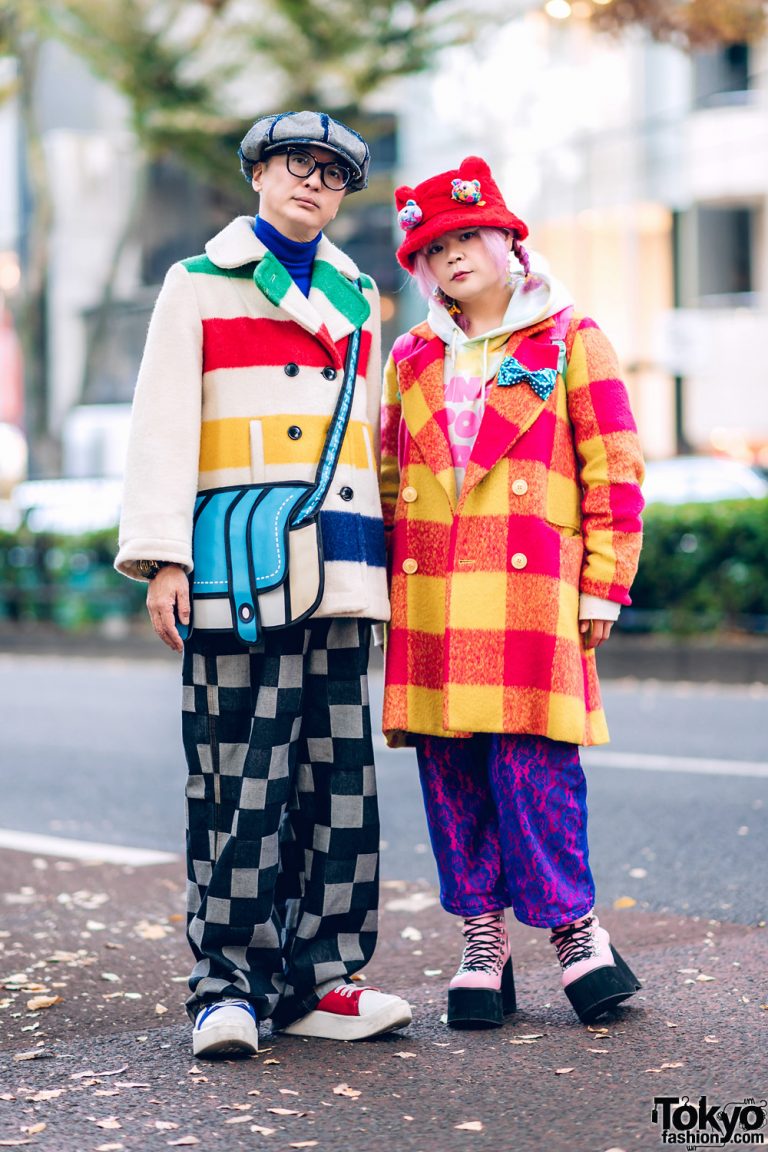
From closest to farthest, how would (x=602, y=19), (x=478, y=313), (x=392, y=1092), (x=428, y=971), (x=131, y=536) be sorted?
(x=392, y=1092)
(x=131, y=536)
(x=478, y=313)
(x=428, y=971)
(x=602, y=19)

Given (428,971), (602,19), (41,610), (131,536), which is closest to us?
(131,536)

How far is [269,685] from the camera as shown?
3605 millimetres

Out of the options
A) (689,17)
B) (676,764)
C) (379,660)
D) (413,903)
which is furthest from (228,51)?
(413,903)

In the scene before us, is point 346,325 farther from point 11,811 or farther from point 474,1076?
point 11,811

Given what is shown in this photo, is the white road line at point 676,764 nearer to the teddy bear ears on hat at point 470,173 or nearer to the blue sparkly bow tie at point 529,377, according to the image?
the blue sparkly bow tie at point 529,377

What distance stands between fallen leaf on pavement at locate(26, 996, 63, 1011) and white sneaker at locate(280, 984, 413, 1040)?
71cm

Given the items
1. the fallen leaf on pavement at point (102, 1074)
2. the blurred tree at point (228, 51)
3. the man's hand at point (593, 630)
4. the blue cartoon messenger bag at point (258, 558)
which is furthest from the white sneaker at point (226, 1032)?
the blurred tree at point (228, 51)

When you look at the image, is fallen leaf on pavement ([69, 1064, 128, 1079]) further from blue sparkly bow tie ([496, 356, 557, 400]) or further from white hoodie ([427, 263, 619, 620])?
blue sparkly bow tie ([496, 356, 557, 400])

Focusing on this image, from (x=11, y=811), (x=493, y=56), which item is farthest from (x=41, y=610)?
(x=493, y=56)

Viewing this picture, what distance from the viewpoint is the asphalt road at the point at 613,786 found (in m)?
5.59

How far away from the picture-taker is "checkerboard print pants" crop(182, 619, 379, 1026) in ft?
11.8

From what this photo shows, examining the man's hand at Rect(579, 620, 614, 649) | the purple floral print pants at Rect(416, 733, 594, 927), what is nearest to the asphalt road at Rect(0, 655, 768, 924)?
the purple floral print pants at Rect(416, 733, 594, 927)

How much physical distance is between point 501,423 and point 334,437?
36 cm

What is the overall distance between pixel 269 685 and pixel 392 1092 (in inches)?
34.1
